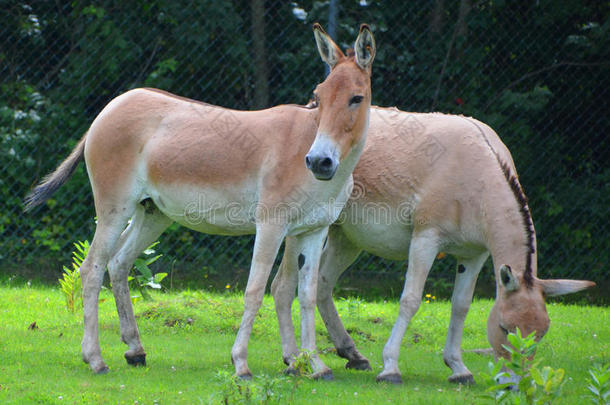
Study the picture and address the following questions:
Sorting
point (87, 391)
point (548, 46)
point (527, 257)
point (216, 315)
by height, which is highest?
point (548, 46)

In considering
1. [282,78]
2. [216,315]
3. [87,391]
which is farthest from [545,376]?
[282,78]

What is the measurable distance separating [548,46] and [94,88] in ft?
Result: 16.5

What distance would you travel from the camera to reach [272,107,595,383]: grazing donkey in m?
4.68

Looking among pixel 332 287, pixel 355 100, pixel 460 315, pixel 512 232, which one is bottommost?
pixel 332 287

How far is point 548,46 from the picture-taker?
28.6 feet

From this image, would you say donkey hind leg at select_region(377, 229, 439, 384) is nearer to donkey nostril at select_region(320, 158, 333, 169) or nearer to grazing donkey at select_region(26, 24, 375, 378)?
grazing donkey at select_region(26, 24, 375, 378)

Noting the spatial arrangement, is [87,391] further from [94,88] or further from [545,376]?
[94,88]

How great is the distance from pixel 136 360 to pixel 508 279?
2.47 meters

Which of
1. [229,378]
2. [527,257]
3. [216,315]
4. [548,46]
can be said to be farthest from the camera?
[548,46]

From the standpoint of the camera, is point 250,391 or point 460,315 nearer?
point 250,391

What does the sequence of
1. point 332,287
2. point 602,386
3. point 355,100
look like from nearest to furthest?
point 602,386
point 355,100
point 332,287

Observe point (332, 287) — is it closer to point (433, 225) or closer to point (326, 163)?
point (433, 225)

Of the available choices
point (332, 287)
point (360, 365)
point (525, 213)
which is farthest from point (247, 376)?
point (525, 213)

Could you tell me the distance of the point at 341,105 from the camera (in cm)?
450
